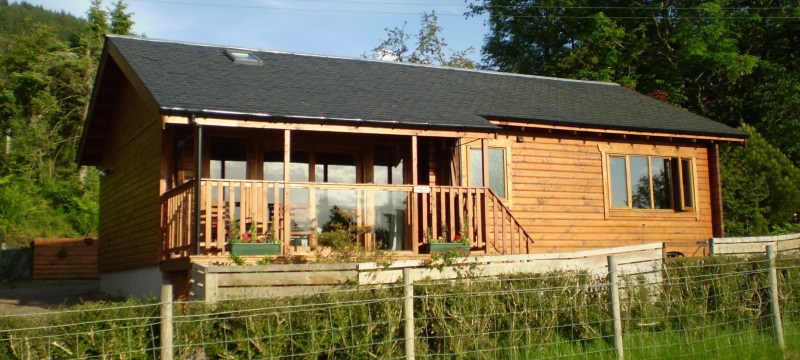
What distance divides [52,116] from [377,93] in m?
26.5

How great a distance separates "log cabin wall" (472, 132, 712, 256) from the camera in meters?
17.8

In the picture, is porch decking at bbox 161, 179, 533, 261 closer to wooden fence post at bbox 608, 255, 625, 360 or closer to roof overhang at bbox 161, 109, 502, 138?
roof overhang at bbox 161, 109, 502, 138

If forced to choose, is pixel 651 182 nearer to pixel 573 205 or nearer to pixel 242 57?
pixel 573 205

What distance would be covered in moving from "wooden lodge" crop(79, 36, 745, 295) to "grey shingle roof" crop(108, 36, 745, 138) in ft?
0.20

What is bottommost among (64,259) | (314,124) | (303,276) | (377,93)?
(303,276)

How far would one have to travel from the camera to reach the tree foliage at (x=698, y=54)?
32.1 meters

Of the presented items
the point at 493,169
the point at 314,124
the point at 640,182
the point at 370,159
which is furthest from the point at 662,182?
the point at 314,124

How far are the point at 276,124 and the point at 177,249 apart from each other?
2568 millimetres

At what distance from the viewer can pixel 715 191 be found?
20.0 meters

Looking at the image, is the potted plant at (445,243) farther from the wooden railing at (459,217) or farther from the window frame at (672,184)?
the window frame at (672,184)

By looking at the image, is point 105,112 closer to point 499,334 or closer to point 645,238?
point 645,238

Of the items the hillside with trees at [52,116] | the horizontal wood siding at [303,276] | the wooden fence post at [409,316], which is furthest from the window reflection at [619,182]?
the hillside with trees at [52,116]

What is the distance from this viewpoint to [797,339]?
1050 centimetres

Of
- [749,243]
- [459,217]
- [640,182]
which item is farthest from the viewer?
[640,182]
